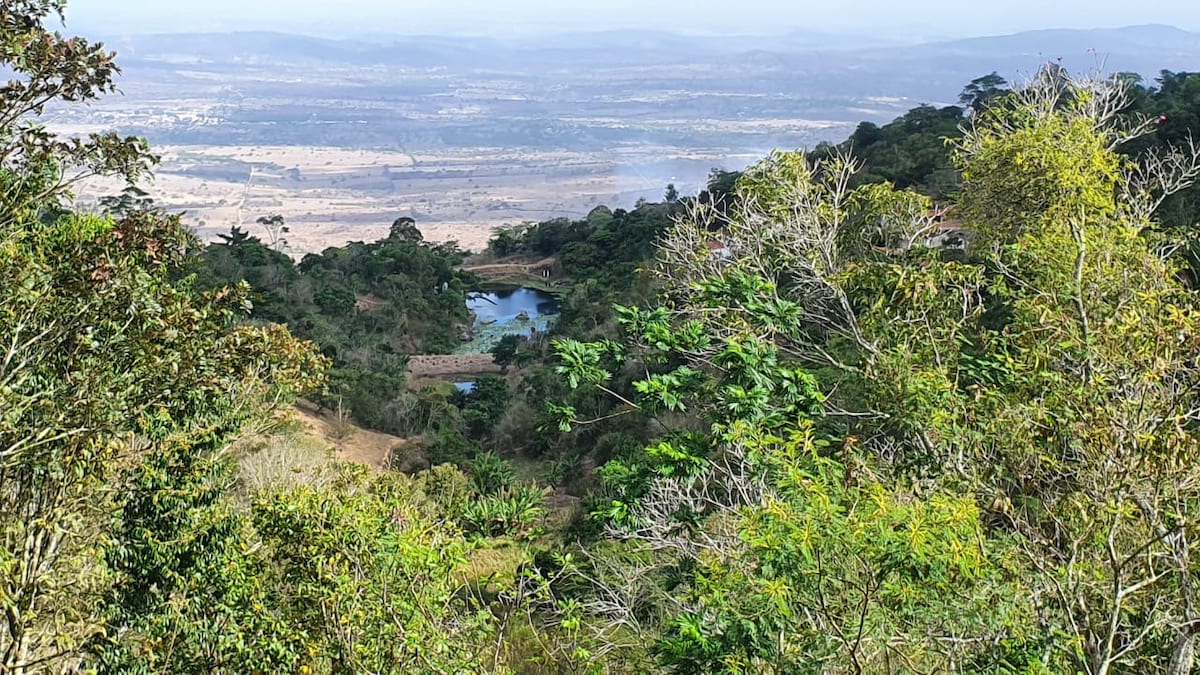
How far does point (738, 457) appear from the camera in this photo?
15.5 ft

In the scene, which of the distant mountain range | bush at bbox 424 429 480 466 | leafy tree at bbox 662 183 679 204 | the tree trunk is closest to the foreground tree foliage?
the tree trunk

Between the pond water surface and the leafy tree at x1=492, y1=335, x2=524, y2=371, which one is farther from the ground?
the leafy tree at x1=492, y1=335, x2=524, y2=371

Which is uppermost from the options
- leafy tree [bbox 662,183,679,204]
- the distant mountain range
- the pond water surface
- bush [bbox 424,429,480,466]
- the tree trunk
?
the distant mountain range

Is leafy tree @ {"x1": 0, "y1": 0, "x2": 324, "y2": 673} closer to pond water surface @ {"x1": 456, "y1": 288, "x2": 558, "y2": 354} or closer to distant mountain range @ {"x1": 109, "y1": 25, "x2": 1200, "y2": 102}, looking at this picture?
pond water surface @ {"x1": 456, "y1": 288, "x2": 558, "y2": 354}

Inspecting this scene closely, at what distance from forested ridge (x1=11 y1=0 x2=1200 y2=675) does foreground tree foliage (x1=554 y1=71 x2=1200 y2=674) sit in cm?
2

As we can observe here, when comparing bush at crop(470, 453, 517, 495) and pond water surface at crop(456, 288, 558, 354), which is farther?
pond water surface at crop(456, 288, 558, 354)

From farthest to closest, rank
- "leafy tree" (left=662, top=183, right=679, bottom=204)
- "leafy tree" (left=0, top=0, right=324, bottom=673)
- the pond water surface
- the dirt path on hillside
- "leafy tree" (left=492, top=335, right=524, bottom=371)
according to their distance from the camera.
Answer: "leafy tree" (left=662, top=183, right=679, bottom=204) → the pond water surface → "leafy tree" (left=492, top=335, right=524, bottom=371) → the dirt path on hillside → "leafy tree" (left=0, top=0, right=324, bottom=673)

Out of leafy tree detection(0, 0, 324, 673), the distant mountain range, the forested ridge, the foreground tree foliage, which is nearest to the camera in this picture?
the foreground tree foliage

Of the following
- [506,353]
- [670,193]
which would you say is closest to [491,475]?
[506,353]

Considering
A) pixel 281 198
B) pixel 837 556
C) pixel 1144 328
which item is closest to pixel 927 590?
pixel 837 556

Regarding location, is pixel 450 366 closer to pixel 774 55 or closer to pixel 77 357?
pixel 77 357

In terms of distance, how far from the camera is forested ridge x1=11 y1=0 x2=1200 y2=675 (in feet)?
10.4

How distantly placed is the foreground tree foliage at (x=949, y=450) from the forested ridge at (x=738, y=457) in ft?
0.06

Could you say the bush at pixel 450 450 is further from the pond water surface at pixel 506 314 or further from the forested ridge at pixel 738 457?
the pond water surface at pixel 506 314
